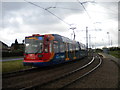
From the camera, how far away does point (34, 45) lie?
12.0m

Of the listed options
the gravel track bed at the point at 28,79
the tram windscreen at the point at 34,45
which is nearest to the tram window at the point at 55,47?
the tram windscreen at the point at 34,45

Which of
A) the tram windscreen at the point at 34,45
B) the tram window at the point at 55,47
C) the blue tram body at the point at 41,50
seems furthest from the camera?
the tram window at the point at 55,47

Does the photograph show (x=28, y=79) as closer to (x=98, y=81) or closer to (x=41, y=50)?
(x=41, y=50)

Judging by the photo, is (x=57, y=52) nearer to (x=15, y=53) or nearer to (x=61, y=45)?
(x=61, y=45)

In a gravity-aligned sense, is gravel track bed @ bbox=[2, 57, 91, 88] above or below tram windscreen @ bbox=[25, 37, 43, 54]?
below

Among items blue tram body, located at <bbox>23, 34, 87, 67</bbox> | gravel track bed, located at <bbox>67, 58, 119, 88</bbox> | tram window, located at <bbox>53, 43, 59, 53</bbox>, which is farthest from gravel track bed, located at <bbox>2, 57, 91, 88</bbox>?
tram window, located at <bbox>53, 43, 59, 53</bbox>

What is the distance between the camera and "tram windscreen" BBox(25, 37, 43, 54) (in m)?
11.8

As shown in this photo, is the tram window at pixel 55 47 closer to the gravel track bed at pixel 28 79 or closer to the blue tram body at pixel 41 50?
the blue tram body at pixel 41 50

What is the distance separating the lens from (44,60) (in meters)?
11.5

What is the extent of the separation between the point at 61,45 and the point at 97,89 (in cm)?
858

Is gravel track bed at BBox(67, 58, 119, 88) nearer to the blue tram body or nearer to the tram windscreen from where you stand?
the blue tram body

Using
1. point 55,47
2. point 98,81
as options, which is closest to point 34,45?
point 55,47

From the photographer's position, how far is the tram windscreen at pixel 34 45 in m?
11.8

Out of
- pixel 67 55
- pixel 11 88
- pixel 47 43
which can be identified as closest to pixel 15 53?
pixel 67 55
